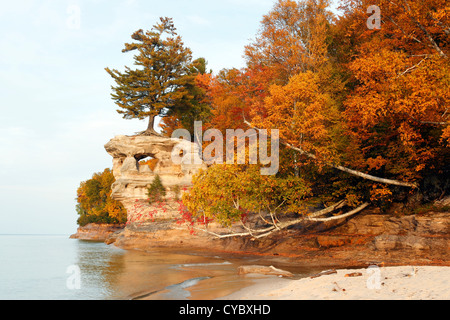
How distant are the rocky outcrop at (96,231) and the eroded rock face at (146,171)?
25.2 metres

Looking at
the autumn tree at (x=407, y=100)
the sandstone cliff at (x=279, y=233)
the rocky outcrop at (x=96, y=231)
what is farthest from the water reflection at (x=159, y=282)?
the rocky outcrop at (x=96, y=231)

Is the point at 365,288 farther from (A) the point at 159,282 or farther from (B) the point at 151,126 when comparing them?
(B) the point at 151,126

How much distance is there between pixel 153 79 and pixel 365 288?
3028cm

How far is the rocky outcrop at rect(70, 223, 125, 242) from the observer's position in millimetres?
54750

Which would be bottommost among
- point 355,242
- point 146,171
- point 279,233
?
point 279,233

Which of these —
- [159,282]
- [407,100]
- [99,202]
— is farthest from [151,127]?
[99,202]

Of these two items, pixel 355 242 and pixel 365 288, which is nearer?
pixel 365 288

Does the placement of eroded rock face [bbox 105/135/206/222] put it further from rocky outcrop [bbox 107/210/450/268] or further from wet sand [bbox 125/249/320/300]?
wet sand [bbox 125/249/320/300]

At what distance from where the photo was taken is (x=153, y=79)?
3334 centimetres

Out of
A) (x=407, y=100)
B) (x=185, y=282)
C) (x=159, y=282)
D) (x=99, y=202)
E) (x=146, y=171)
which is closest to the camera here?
(x=185, y=282)

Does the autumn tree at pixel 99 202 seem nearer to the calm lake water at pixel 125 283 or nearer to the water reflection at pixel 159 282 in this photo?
the calm lake water at pixel 125 283

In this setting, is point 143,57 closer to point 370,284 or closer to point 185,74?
point 185,74

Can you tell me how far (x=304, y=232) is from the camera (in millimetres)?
20734

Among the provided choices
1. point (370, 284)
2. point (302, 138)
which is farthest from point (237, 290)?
point (302, 138)
